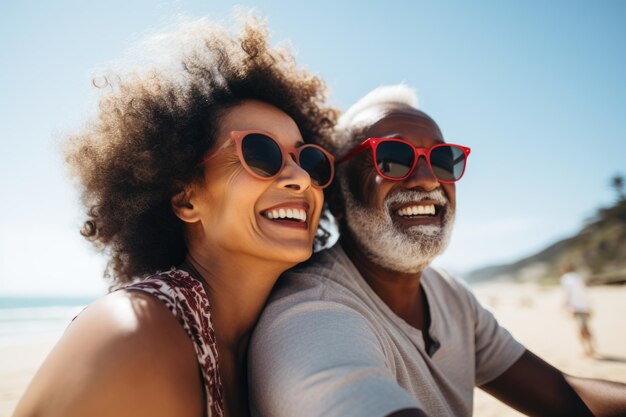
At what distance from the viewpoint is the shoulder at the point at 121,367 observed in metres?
1.19

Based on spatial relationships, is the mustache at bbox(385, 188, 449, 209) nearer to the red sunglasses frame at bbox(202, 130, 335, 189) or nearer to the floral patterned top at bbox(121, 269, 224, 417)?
the red sunglasses frame at bbox(202, 130, 335, 189)

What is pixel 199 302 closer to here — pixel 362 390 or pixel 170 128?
pixel 362 390

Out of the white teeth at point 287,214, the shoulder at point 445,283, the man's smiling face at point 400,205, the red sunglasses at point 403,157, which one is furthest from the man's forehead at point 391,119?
the shoulder at point 445,283

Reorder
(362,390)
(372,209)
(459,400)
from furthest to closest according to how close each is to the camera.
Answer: (372,209) → (459,400) → (362,390)

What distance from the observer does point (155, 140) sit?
2326 millimetres

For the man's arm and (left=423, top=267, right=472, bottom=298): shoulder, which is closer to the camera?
the man's arm

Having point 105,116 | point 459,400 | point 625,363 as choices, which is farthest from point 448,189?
point 625,363

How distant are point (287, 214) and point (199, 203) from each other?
52cm

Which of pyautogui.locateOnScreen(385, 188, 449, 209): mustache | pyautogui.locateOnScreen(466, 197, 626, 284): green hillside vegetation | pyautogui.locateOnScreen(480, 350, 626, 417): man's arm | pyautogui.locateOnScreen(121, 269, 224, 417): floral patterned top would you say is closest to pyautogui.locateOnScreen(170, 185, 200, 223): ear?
pyautogui.locateOnScreen(121, 269, 224, 417): floral patterned top

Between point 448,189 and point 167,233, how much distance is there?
1.98 m

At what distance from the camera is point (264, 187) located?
83.0 inches

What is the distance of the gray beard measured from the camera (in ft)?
8.35

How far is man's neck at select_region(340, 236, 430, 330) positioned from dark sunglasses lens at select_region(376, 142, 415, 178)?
61cm

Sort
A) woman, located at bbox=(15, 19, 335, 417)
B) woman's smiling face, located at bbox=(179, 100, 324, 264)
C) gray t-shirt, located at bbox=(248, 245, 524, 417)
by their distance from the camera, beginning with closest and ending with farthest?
1. gray t-shirt, located at bbox=(248, 245, 524, 417)
2. woman, located at bbox=(15, 19, 335, 417)
3. woman's smiling face, located at bbox=(179, 100, 324, 264)
